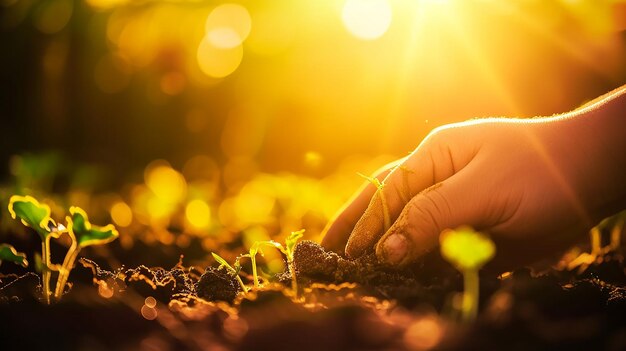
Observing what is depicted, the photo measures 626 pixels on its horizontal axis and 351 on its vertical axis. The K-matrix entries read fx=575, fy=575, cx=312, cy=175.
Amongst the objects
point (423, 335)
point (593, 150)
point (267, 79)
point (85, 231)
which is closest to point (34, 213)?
point (85, 231)

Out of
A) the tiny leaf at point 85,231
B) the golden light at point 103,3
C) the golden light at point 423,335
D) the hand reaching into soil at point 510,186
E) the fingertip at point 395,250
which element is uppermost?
the golden light at point 103,3

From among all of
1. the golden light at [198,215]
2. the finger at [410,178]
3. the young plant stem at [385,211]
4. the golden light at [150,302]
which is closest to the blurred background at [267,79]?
the golden light at [198,215]

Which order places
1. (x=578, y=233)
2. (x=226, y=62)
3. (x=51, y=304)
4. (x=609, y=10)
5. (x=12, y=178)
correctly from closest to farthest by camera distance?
(x=51, y=304), (x=578, y=233), (x=12, y=178), (x=609, y=10), (x=226, y=62)

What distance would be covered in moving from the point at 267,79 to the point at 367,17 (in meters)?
1.24

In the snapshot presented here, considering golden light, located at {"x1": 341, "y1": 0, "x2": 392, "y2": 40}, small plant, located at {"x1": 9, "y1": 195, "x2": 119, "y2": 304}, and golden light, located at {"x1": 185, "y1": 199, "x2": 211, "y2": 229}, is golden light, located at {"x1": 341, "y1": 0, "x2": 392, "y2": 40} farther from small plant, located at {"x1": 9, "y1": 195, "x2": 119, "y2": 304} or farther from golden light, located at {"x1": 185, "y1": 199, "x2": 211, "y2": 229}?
small plant, located at {"x1": 9, "y1": 195, "x2": 119, "y2": 304}

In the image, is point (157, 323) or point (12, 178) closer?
point (157, 323)

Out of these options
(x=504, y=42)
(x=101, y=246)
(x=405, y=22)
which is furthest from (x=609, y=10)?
(x=101, y=246)

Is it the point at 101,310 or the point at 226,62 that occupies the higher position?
the point at 226,62

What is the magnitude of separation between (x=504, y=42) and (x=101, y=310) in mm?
5770

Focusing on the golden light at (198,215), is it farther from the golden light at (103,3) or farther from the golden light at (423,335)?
the golden light at (103,3)

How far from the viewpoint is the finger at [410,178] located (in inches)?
81.8

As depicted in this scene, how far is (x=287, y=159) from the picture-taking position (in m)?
6.34

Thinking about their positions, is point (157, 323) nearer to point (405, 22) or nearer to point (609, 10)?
point (609, 10)

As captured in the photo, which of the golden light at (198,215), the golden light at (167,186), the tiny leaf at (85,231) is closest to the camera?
the tiny leaf at (85,231)
